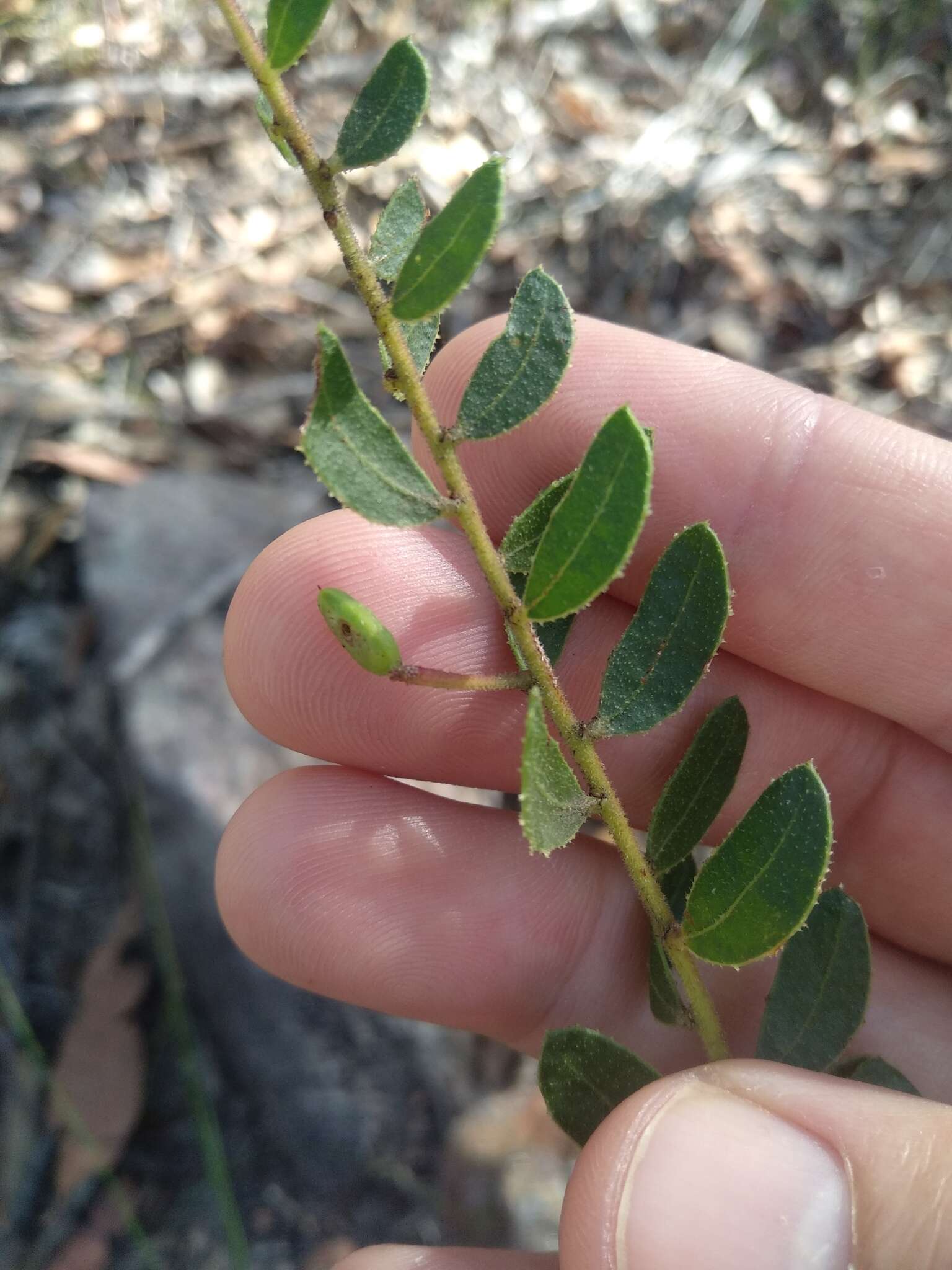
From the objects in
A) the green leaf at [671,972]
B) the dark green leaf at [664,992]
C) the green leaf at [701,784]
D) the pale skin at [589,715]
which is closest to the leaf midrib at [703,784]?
the green leaf at [701,784]

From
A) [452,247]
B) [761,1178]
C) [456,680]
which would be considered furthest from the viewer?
[761,1178]

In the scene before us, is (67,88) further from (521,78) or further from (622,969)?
(622,969)

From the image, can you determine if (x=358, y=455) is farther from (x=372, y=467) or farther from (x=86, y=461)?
(x=86, y=461)

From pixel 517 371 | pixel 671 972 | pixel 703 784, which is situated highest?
pixel 517 371

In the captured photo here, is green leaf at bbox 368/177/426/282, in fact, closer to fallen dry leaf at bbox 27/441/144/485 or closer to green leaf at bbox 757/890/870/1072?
green leaf at bbox 757/890/870/1072

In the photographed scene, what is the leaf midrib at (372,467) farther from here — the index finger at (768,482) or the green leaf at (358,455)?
the index finger at (768,482)

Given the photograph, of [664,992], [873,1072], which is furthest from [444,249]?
[873,1072]

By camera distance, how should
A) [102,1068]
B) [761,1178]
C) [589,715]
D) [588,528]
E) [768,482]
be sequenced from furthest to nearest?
[102,1068]
[589,715]
[768,482]
[761,1178]
[588,528]
